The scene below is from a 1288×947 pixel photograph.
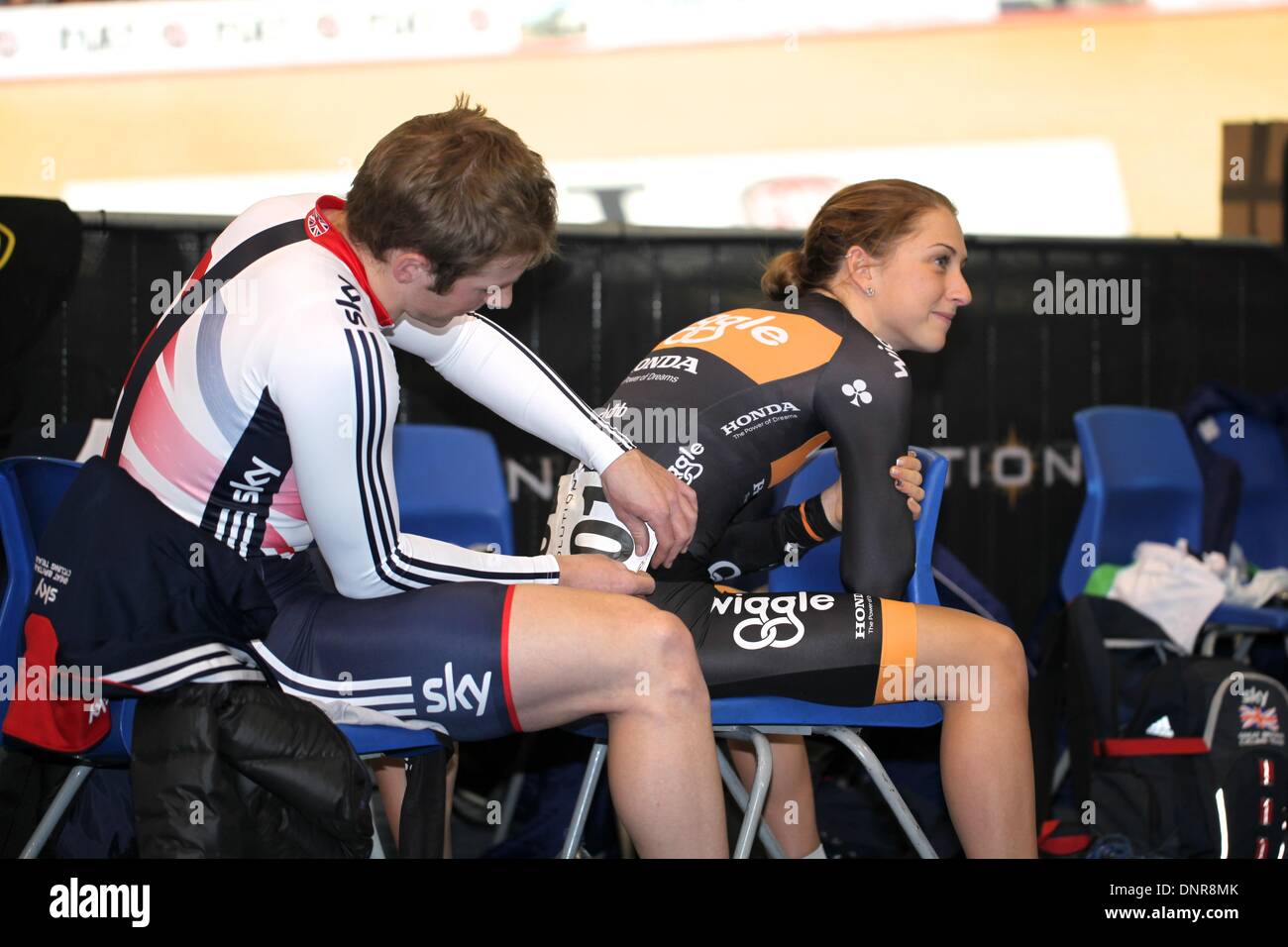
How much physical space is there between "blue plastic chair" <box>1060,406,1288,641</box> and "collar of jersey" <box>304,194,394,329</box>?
2074mm

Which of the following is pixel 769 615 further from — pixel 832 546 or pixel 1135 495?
pixel 1135 495

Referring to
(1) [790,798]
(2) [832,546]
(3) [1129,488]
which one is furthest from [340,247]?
(3) [1129,488]

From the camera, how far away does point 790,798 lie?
217 centimetres

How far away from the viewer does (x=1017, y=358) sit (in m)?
3.77

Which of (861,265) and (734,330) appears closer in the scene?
(734,330)

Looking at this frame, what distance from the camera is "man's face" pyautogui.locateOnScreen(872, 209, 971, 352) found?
2.11 metres

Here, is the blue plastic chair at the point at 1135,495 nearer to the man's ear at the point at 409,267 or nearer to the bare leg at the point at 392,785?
the bare leg at the point at 392,785

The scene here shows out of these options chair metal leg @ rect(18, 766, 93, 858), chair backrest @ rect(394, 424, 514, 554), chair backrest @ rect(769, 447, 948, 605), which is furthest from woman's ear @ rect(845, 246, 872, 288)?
chair metal leg @ rect(18, 766, 93, 858)

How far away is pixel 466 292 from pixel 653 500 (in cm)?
35
